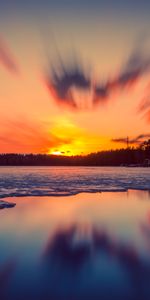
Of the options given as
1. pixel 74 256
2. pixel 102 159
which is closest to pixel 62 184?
pixel 74 256

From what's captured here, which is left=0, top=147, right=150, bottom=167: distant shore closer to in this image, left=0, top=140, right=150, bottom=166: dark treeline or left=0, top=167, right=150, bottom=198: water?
left=0, top=140, right=150, bottom=166: dark treeline

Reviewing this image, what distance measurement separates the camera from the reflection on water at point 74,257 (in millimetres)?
3271

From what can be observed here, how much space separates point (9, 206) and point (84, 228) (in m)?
4.29

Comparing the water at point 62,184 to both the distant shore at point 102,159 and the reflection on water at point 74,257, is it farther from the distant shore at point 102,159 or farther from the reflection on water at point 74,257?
the distant shore at point 102,159

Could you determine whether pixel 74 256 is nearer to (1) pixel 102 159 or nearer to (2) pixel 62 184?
(2) pixel 62 184

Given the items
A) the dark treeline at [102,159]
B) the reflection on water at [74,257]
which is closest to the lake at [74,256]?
the reflection on water at [74,257]

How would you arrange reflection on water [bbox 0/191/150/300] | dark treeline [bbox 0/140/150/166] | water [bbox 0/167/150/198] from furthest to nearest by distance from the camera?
1. dark treeline [bbox 0/140/150/166]
2. water [bbox 0/167/150/198]
3. reflection on water [bbox 0/191/150/300]

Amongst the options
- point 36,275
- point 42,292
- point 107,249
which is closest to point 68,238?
point 107,249

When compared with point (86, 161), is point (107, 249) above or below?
below

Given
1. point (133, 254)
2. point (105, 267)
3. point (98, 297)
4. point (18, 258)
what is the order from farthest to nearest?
point (133, 254), point (18, 258), point (105, 267), point (98, 297)

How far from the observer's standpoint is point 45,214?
28.0 feet

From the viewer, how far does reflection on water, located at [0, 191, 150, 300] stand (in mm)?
3271

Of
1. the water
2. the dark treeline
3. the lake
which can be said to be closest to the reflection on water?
the lake

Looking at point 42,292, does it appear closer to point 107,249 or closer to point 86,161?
point 107,249
